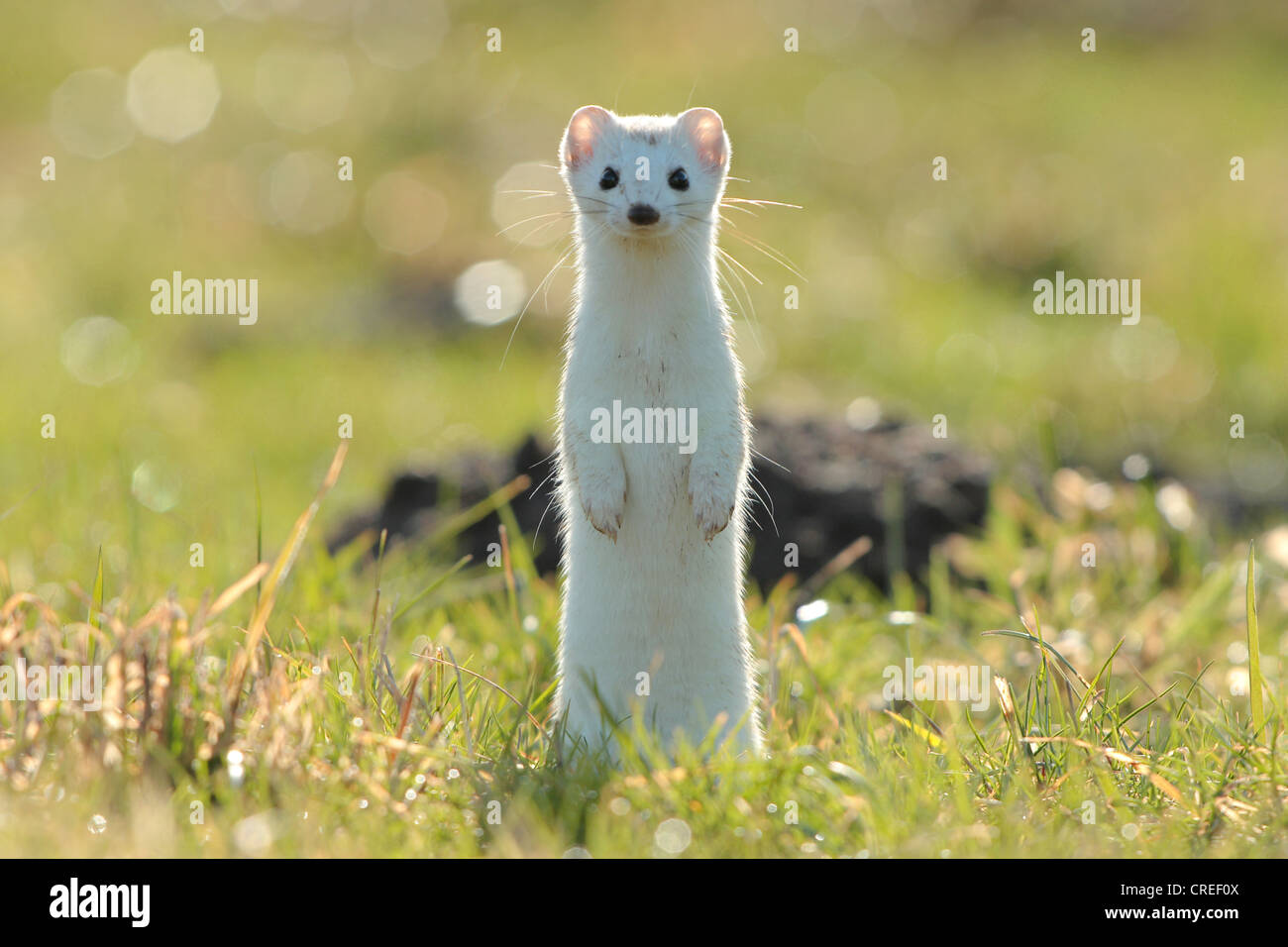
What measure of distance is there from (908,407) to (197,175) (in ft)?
29.5

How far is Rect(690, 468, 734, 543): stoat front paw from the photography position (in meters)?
3.96

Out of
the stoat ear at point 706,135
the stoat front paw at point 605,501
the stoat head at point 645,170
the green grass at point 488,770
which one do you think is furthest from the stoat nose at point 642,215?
the green grass at point 488,770

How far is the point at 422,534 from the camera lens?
20.2ft

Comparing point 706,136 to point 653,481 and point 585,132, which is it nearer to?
point 585,132

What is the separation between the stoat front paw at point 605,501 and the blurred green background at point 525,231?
181 centimetres

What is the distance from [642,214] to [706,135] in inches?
22.8

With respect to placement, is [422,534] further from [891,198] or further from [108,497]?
[891,198]

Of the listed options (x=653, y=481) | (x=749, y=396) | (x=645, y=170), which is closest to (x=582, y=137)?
(x=645, y=170)

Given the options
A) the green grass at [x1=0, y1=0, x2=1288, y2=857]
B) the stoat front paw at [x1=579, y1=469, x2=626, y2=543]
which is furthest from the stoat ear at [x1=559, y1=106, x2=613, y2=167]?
the green grass at [x1=0, y1=0, x2=1288, y2=857]

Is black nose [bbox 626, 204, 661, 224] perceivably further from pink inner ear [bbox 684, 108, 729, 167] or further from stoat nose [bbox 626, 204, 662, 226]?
pink inner ear [bbox 684, 108, 729, 167]

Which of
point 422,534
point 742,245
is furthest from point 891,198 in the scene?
point 422,534

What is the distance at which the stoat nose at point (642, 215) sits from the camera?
394 cm

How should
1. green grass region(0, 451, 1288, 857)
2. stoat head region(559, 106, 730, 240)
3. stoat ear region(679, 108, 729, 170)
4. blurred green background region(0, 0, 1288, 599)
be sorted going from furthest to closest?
blurred green background region(0, 0, 1288, 599) → stoat ear region(679, 108, 729, 170) → stoat head region(559, 106, 730, 240) → green grass region(0, 451, 1288, 857)

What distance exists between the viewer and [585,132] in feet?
Answer: 14.3
